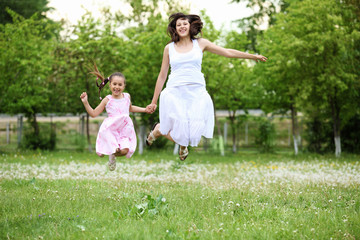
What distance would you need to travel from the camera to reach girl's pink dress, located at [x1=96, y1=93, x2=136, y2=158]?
778cm

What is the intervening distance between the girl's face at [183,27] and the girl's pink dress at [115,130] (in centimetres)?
184

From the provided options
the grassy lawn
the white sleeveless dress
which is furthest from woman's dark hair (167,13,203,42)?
the grassy lawn

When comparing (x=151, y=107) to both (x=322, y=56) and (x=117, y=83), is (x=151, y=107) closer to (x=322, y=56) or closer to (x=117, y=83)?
(x=117, y=83)

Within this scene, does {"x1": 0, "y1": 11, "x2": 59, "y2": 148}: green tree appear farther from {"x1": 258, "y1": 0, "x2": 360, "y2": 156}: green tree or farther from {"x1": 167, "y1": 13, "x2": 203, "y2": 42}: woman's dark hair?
{"x1": 167, "y1": 13, "x2": 203, "y2": 42}: woman's dark hair

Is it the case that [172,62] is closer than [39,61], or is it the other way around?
[172,62]

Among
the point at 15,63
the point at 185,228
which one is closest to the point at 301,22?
the point at 15,63

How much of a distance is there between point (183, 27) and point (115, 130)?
241cm

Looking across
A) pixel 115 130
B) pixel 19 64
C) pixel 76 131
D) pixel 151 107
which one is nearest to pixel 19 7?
pixel 19 64

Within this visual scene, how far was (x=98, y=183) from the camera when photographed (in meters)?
9.84

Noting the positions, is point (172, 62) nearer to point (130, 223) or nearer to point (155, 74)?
point (130, 223)

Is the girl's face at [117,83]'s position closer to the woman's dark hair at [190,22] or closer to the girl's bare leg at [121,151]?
the girl's bare leg at [121,151]

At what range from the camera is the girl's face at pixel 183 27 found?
22.2ft

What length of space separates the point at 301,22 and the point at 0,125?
22469 millimetres

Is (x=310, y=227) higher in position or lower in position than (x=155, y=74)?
lower
